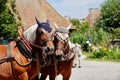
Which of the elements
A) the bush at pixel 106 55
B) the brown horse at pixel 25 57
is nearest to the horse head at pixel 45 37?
the brown horse at pixel 25 57

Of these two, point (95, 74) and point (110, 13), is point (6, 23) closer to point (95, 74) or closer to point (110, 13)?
point (95, 74)

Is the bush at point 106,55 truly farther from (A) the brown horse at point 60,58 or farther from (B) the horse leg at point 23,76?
(B) the horse leg at point 23,76

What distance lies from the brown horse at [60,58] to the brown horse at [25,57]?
153 centimetres

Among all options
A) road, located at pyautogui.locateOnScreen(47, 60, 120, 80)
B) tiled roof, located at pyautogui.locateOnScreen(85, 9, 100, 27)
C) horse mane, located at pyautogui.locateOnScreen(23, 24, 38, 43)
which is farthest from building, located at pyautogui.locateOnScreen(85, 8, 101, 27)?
horse mane, located at pyautogui.locateOnScreen(23, 24, 38, 43)

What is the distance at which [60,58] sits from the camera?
1067cm

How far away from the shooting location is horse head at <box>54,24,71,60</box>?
34.9ft

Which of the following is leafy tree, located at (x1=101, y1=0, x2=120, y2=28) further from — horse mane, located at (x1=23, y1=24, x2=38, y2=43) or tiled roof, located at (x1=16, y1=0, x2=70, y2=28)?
horse mane, located at (x1=23, y1=24, x2=38, y2=43)

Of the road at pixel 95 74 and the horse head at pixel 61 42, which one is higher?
the horse head at pixel 61 42

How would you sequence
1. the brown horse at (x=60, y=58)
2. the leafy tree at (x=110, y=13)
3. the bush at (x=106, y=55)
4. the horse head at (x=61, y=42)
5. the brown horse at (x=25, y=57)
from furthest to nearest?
the leafy tree at (x=110, y=13)
the bush at (x=106, y=55)
the brown horse at (x=60, y=58)
the horse head at (x=61, y=42)
the brown horse at (x=25, y=57)

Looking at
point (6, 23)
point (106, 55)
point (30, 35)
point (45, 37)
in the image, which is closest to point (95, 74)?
point (6, 23)

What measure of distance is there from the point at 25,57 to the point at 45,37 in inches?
21.6

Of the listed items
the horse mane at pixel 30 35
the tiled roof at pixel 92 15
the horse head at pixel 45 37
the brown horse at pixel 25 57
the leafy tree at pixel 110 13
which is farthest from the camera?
the tiled roof at pixel 92 15

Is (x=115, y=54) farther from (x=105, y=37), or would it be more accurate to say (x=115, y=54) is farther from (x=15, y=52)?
(x=15, y=52)

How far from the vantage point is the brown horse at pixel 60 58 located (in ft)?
35.2
